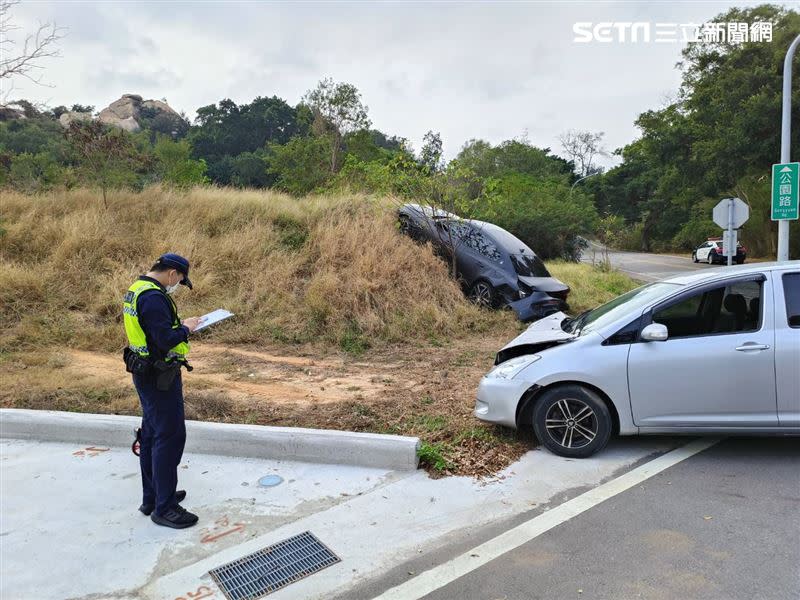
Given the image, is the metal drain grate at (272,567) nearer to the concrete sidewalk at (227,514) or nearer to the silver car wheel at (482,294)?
the concrete sidewalk at (227,514)

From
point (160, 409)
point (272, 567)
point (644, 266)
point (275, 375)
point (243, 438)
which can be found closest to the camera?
point (272, 567)

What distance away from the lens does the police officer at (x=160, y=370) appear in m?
3.21

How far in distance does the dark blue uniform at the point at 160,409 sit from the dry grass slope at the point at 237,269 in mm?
4860

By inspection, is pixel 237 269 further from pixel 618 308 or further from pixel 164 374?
pixel 618 308

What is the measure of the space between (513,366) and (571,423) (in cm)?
63

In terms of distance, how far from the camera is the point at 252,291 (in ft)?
32.2

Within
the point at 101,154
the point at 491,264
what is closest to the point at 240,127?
the point at 101,154

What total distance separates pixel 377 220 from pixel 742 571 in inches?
371

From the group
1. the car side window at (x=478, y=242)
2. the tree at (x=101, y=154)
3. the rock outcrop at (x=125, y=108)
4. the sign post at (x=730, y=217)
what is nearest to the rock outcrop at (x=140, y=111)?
the rock outcrop at (x=125, y=108)

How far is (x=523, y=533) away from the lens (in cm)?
325

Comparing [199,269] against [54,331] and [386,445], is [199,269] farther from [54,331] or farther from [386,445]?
[386,445]

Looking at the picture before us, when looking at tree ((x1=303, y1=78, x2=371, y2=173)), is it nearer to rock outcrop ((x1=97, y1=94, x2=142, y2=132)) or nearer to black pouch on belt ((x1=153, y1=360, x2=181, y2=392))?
black pouch on belt ((x1=153, y1=360, x2=181, y2=392))

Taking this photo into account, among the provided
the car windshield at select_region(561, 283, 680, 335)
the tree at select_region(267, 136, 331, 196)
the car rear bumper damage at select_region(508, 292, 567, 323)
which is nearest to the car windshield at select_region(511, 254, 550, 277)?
the car rear bumper damage at select_region(508, 292, 567, 323)

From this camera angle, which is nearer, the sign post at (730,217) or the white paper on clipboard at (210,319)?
the white paper on clipboard at (210,319)
